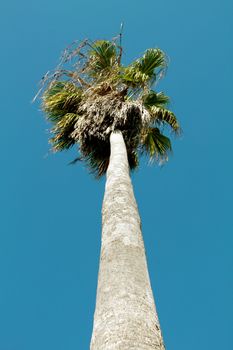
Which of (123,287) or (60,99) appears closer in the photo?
(123,287)

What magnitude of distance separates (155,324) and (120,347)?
0.46 meters

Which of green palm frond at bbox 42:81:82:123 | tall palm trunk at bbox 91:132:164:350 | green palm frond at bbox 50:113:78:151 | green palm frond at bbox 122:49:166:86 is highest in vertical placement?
green palm frond at bbox 122:49:166:86

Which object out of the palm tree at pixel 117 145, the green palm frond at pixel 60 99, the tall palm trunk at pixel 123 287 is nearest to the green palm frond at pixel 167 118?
the palm tree at pixel 117 145

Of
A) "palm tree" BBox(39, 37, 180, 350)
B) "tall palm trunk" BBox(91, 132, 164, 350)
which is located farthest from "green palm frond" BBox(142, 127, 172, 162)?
"tall palm trunk" BBox(91, 132, 164, 350)

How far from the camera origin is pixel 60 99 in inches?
359

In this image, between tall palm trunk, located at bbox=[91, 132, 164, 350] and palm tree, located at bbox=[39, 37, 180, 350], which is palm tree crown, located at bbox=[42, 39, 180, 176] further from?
tall palm trunk, located at bbox=[91, 132, 164, 350]

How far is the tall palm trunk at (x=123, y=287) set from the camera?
2.91 m

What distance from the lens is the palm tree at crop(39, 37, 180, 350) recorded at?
10.2 feet

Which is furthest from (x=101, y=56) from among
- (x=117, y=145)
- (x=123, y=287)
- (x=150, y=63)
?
(x=123, y=287)

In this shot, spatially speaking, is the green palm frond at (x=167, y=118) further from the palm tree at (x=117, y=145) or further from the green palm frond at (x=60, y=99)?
the green palm frond at (x=60, y=99)

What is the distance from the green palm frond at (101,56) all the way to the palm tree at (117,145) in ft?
0.07

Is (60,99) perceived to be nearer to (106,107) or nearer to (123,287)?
(106,107)

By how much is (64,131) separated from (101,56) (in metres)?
2.10

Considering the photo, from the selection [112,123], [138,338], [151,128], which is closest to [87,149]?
[112,123]
